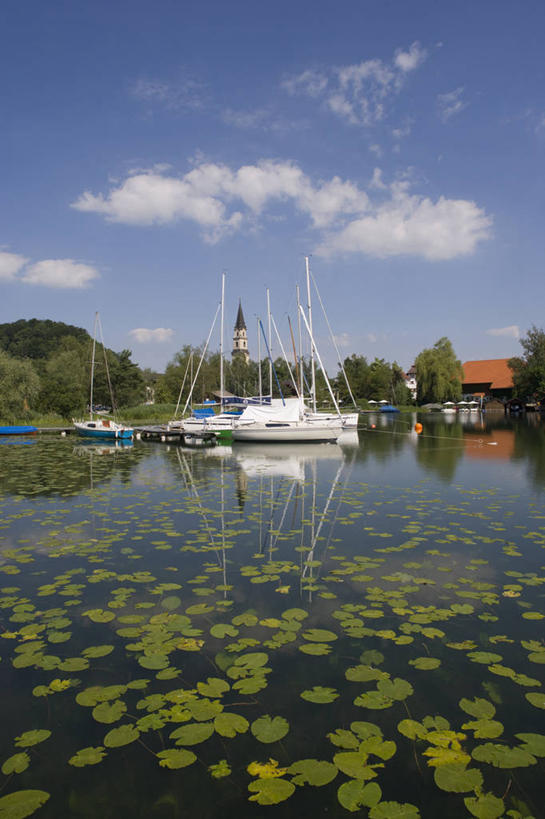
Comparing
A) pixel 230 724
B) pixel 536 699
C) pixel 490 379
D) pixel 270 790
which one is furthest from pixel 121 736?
pixel 490 379

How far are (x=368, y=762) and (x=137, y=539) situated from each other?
7.11 m

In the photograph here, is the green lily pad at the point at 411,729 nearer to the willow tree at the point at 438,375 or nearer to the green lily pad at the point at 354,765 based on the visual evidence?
the green lily pad at the point at 354,765

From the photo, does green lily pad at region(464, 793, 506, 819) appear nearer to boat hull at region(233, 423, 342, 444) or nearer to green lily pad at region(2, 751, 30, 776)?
green lily pad at region(2, 751, 30, 776)

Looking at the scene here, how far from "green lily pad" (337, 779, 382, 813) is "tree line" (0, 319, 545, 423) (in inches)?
1305

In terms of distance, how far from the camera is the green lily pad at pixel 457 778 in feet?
11.3

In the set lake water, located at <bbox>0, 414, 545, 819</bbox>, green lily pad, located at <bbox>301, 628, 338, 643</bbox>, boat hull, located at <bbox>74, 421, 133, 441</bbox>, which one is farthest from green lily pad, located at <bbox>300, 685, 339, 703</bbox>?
boat hull, located at <bbox>74, 421, 133, 441</bbox>

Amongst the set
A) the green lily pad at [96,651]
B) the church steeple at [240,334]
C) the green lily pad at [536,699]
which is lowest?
the green lily pad at [536,699]

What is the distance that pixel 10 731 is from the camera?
411 cm

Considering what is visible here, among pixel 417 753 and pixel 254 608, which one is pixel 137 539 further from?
pixel 417 753

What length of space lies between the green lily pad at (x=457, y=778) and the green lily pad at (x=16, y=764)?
313cm

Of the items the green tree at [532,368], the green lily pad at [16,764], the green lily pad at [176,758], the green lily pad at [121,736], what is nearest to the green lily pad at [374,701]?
the green lily pad at [176,758]

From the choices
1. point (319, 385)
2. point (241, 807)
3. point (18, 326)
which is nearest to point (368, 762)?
point (241, 807)

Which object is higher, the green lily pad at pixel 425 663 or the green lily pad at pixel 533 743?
the green lily pad at pixel 425 663

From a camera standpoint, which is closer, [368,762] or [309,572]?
[368,762]
